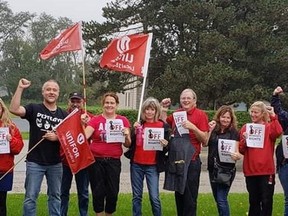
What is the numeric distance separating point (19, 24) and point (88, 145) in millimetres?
75501

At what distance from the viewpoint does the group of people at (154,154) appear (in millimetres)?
6656

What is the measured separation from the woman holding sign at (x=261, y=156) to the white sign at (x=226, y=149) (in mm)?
169

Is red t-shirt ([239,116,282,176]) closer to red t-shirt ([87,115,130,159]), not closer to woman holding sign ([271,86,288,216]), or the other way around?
woman holding sign ([271,86,288,216])

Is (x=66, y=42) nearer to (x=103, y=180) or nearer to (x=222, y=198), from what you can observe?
(x=103, y=180)

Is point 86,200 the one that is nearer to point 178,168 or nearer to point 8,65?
point 178,168

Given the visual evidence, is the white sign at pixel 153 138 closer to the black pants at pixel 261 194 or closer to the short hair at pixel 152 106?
the short hair at pixel 152 106

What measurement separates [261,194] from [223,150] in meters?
0.81

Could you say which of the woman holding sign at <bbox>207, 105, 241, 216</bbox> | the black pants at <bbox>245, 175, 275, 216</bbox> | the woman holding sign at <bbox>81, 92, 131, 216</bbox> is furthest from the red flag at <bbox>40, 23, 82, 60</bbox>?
the black pants at <bbox>245, 175, 275, 216</bbox>

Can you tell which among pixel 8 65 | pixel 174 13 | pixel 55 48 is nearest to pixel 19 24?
pixel 8 65

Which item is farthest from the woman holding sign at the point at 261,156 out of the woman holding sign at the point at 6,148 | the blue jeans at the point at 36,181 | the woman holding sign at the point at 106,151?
the woman holding sign at the point at 6,148

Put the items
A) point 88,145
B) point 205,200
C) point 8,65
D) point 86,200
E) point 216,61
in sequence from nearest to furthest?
point 88,145 < point 86,200 < point 205,200 < point 216,61 < point 8,65

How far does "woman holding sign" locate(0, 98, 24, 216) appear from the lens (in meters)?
6.75

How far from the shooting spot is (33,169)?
258 inches

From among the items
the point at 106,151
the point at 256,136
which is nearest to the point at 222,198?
the point at 256,136
